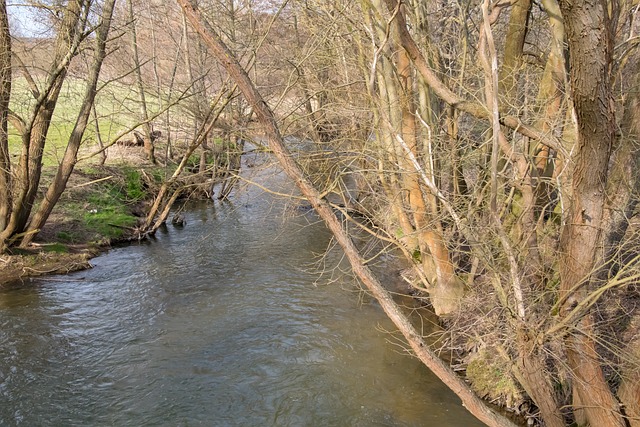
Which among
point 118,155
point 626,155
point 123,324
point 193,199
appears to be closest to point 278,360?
point 123,324

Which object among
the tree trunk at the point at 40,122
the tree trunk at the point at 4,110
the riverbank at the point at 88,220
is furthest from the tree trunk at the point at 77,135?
the tree trunk at the point at 4,110

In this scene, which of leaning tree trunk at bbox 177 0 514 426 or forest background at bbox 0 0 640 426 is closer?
forest background at bbox 0 0 640 426

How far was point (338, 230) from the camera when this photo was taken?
17.3 feet

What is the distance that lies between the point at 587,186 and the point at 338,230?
2289 mm

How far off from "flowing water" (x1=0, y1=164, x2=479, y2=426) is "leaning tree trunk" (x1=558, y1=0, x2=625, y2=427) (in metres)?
2.01

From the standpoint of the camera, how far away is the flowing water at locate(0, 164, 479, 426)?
23.1 feet

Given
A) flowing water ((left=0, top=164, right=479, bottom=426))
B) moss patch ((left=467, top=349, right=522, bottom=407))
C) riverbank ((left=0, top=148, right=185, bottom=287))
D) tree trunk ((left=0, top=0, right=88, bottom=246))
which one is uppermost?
tree trunk ((left=0, top=0, right=88, bottom=246))

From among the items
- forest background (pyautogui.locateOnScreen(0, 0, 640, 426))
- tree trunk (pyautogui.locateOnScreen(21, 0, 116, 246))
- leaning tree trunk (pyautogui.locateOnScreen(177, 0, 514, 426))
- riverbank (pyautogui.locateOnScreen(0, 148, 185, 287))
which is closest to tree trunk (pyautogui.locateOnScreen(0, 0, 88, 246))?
forest background (pyautogui.locateOnScreen(0, 0, 640, 426))

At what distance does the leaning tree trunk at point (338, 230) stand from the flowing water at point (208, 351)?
194 centimetres

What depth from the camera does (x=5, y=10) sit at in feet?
34.6

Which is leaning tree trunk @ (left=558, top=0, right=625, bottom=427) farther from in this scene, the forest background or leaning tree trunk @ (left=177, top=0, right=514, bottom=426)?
leaning tree trunk @ (left=177, top=0, right=514, bottom=426)

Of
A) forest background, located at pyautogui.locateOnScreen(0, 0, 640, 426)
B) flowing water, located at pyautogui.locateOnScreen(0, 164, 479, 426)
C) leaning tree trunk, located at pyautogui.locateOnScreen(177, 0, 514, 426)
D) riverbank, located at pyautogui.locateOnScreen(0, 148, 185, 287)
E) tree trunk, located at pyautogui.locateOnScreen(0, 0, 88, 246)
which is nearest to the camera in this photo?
forest background, located at pyautogui.locateOnScreen(0, 0, 640, 426)

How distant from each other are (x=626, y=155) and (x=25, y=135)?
35.7ft

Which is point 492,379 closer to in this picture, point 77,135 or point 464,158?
point 464,158
